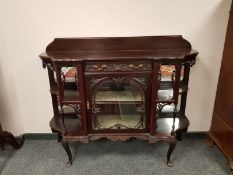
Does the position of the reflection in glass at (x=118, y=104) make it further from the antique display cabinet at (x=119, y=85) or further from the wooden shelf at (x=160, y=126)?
the wooden shelf at (x=160, y=126)

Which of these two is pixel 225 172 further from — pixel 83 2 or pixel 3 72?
pixel 3 72

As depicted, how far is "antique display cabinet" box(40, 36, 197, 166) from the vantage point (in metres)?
1.46

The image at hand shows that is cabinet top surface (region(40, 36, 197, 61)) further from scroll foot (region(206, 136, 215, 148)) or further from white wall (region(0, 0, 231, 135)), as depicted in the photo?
scroll foot (region(206, 136, 215, 148))

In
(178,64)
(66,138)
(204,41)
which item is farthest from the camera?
(204,41)

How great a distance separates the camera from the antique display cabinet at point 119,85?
146 centimetres

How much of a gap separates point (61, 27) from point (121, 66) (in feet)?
2.07

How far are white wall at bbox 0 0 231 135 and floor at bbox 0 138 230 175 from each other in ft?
1.75

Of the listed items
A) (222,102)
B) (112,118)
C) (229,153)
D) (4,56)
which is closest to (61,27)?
(4,56)

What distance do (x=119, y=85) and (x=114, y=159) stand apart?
0.71m

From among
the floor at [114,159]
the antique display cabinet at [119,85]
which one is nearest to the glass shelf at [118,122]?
the antique display cabinet at [119,85]

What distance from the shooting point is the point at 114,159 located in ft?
6.16

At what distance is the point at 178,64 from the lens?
57.1 inches

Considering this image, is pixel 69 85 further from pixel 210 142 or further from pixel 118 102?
pixel 210 142

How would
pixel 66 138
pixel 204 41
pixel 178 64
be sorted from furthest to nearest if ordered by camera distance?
1. pixel 204 41
2. pixel 66 138
3. pixel 178 64
